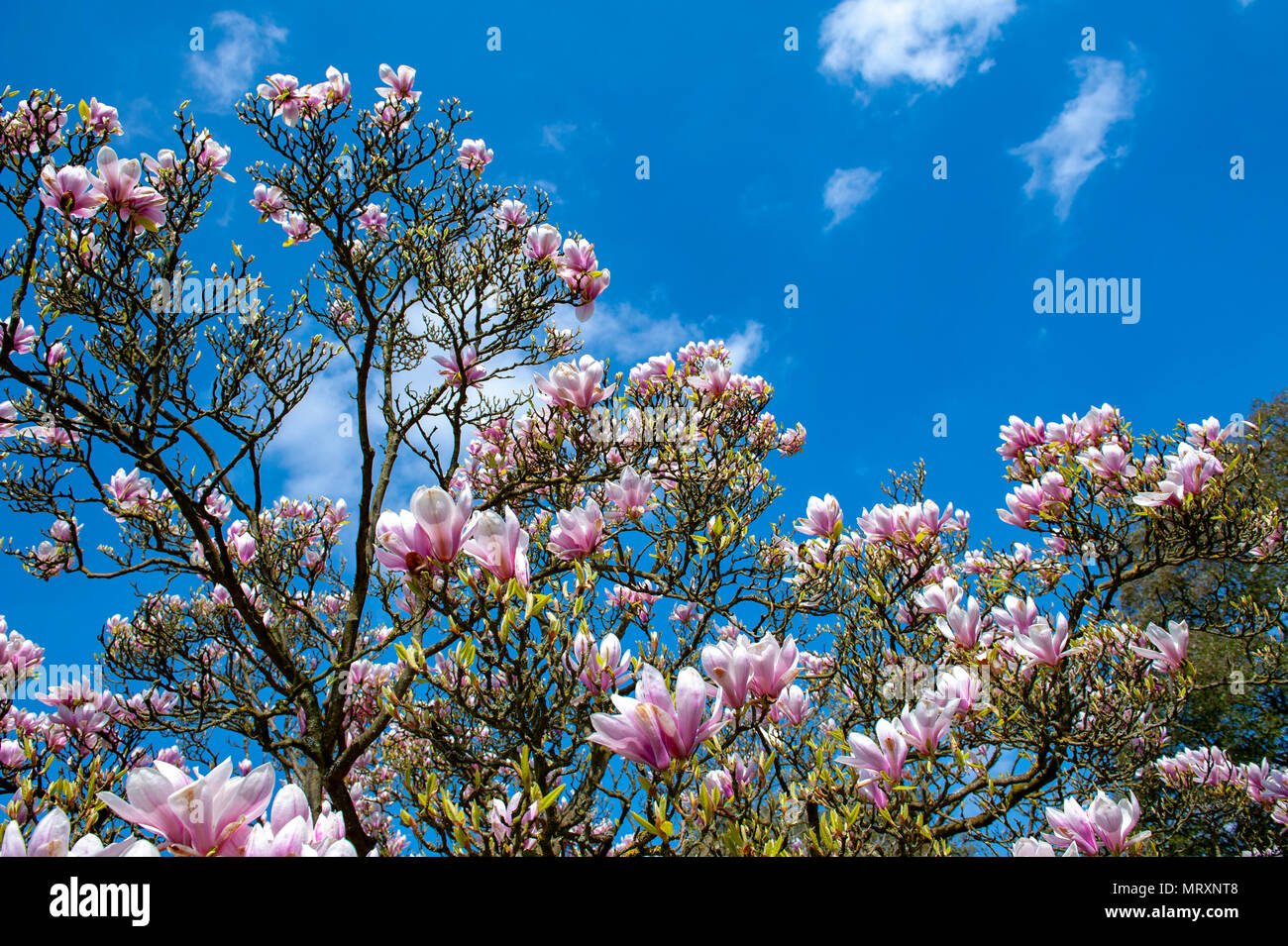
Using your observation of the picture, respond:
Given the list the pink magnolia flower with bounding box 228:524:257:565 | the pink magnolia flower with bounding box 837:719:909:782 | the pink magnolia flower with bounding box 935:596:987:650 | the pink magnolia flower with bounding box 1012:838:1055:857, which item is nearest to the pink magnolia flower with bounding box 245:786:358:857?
the pink magnolia flower with bounding box 837:719:909:782

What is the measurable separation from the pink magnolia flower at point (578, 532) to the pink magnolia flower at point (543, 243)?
10.4ft

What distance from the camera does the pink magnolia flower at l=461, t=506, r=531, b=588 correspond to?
1886 millimetres

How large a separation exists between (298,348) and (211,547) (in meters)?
1.50

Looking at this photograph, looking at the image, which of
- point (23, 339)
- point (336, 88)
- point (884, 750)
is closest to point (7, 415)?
point (23, 339)

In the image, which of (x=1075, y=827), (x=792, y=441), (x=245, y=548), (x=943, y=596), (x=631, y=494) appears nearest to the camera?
(x=1075, y=827)

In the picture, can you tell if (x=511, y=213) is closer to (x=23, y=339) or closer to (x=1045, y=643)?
(x=23, y=339)

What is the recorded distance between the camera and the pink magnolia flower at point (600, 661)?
6.91ft

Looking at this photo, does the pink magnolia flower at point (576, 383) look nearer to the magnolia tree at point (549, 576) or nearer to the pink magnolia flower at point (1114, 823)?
the magnolia tree at point (549, 576)

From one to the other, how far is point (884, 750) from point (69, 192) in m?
4.98

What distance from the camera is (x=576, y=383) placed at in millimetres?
3621

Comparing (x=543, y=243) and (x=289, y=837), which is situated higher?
(x=543, y=243)
